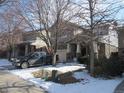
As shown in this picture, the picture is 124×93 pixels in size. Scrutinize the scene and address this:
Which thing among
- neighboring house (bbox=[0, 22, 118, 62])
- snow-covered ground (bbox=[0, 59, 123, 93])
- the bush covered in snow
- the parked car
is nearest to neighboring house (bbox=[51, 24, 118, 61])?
neighboring house (bbox=[0, 22, 118, 62])

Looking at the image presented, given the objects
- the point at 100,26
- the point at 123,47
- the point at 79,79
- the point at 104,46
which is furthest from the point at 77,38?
the point at 104,46

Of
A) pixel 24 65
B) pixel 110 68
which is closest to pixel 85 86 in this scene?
pixel 110 68

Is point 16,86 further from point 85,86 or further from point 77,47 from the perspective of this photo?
point 77,47

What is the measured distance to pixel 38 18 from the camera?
86.7 feet

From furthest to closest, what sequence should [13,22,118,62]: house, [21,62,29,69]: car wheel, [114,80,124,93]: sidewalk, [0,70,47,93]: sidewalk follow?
[21,62,29,69]: car wheel, [13,22,118,62]: house, [0,70,47,93]: sidewalk, [114,80,124,93]: sidewalk

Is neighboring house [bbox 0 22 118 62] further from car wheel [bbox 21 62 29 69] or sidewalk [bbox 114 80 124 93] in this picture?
sidewalk [bbox 114 80 124 93]

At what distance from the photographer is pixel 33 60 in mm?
28469

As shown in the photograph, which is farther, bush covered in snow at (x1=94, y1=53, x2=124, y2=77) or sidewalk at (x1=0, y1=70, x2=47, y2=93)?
bush covered in snow at (x1=94, y1=53, x2=124, y2=77)

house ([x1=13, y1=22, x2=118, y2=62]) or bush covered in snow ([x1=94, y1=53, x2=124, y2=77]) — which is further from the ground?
house ([x1=13, y1=22, x2=118, y2=62])

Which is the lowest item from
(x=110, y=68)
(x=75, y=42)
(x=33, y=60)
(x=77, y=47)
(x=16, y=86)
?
(x=16, y=86)

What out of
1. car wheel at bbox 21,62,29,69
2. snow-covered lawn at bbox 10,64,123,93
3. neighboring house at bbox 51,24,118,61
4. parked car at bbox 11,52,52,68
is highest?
neighboring house at bbox 51,24,118,61

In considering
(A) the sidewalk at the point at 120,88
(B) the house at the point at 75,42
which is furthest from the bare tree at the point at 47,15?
(A) the sidewalk at the point at 120,88

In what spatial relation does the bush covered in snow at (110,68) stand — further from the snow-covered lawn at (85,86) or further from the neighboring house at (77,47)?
the neighboring house at (77,47)

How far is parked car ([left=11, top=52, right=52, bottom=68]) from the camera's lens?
27597 mm
